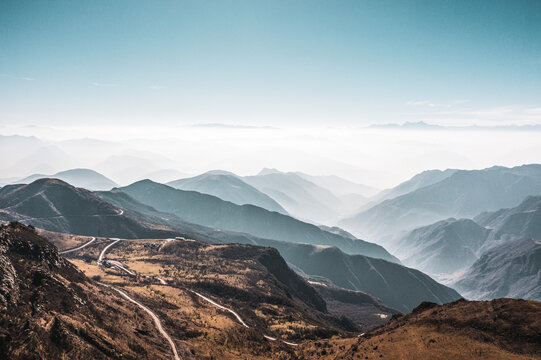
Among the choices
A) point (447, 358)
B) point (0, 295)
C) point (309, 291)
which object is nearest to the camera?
point (0, 295)

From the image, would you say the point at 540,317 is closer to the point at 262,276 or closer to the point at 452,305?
the point at 452,305

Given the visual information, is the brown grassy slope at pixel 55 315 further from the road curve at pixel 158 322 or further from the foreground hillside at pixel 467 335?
the foreground hillside at pixel 467 335

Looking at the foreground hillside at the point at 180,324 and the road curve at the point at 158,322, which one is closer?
the foreground hillside at the point at 180,324

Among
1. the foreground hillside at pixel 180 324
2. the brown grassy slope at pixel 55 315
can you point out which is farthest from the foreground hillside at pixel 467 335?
the brown grassy slope at pixel 55 315

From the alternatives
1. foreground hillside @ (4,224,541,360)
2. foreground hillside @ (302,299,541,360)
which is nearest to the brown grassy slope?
foreground hillside @ (4,224,541,360)

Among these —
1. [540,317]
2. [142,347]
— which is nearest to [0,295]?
[142,347]

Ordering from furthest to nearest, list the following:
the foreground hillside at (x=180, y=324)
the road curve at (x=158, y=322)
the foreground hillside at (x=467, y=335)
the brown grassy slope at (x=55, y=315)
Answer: the road curve at (x=158, y=322)
the foreground hillside at (x=467, y=335)
the foreground hillside at (x=180, y=324)
the brown grassy slope at (x=55, y=315)
